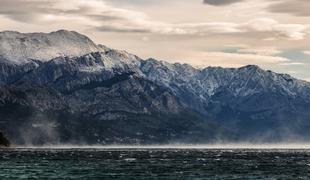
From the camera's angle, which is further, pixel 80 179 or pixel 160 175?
pixel 160 175

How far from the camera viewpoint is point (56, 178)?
487 ft

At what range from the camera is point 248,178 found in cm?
15350

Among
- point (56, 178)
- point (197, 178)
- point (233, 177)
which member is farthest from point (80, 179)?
point (233, 177)

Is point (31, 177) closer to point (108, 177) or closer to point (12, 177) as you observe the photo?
point (12, 177)

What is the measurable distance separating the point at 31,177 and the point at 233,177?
1863 inches

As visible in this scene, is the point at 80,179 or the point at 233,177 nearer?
the point at 80,179

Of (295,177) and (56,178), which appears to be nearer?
(56,178)

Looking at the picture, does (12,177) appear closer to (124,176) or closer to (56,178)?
(56,178)

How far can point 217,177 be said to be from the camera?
157m

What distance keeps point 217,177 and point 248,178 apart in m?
7.65

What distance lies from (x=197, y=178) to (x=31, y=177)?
38.1 meters

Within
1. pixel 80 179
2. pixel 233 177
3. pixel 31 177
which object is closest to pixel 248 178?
pixel 233 177

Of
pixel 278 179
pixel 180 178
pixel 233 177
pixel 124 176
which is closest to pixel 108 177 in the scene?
pixel 124 176

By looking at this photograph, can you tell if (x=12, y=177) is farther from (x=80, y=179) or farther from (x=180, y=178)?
(x=180, y=178)
